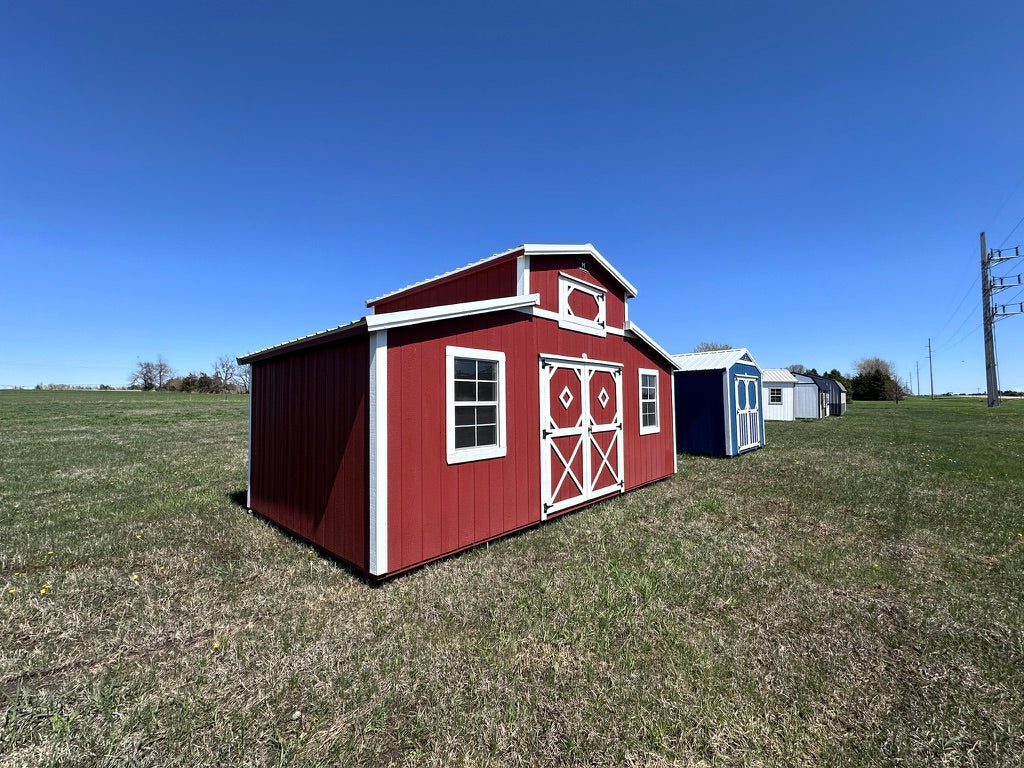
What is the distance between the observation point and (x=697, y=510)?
7.78 meters

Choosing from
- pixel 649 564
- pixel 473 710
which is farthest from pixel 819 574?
pixel 473 710

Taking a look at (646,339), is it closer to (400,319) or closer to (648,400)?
(648,400)

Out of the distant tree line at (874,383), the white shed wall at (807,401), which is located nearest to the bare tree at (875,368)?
the distant tree line at (874,383)

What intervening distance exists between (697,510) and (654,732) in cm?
564

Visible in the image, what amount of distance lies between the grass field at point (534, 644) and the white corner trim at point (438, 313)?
2906 millimetres

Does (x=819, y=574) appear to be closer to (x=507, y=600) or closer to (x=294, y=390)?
(x=507, y=600)

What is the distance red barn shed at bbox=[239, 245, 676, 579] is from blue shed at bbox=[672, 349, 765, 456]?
19.3 ft

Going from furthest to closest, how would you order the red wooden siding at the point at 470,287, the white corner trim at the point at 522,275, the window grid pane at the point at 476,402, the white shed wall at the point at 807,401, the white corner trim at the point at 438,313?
the white shed wall at the point at 807,401
the red wooden siding at the point at 470,287
the white corner trim at the point at 522,275
the window grid pane at the point at 476,402
the white corner trim at the point at 438,313

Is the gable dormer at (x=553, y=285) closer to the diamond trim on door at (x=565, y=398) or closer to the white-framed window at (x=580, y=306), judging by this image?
the white-framed window at (x=580, y=306)

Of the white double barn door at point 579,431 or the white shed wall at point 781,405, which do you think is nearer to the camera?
the white double barn door at point 579,431

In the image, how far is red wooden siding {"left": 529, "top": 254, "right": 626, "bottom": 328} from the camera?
24.0ft

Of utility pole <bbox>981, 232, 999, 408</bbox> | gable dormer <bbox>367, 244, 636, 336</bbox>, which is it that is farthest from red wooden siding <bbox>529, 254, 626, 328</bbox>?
utility pole <bbox>981, 232, 999, 408</bbox>

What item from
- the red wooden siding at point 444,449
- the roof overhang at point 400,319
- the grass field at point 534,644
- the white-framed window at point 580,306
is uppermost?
the white-framed window at point 580,306

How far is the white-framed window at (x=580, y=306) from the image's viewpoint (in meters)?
7.73
